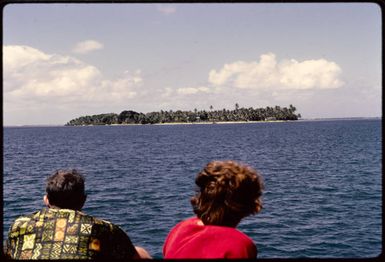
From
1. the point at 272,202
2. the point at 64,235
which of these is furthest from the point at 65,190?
the point at 272,202

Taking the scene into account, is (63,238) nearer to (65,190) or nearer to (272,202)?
(65,190)

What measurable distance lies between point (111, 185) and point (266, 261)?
31.4 metres

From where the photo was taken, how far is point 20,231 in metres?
2.48

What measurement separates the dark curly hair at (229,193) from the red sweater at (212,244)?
6cm

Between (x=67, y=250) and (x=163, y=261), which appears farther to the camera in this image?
(x=67, y=250)

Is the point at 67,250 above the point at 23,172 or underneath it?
above

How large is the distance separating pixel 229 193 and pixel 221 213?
0.34ft

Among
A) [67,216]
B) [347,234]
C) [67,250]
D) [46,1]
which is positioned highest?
[46,1]

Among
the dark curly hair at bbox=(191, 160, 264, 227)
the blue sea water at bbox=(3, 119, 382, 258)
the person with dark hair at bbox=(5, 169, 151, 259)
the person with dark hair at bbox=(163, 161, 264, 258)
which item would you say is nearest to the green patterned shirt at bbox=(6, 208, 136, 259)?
the person with dark hair at bbox=(5, 169, 151, 259)

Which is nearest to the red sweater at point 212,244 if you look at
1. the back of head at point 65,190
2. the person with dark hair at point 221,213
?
the person with dark hair at point 221,213

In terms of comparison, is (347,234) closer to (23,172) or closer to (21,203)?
(21,203)

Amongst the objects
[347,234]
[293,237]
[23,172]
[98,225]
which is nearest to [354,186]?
[347,234]

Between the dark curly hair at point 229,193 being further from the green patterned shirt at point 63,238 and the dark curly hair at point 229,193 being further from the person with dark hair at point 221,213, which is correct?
the green patterned shirt at point 63,238

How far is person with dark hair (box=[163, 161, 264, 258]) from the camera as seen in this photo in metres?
2.00
